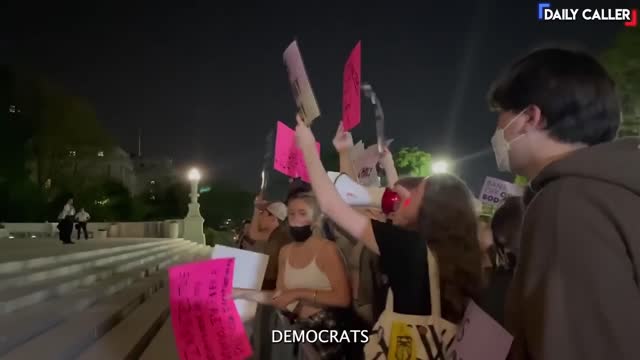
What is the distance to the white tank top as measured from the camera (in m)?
3.10

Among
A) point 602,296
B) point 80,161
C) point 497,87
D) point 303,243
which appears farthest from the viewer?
point 80,161

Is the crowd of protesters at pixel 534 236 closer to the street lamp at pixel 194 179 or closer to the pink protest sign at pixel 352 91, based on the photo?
the pink protest sign at pixel 352 91

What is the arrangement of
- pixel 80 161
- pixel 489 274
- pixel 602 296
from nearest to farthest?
pixel 602 296 < pixel 489 274 < pixel 80 161

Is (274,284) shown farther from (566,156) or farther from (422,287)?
(566,156)

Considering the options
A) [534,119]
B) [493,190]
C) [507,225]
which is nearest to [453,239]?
[507,225]

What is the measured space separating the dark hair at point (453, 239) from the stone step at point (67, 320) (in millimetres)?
3375

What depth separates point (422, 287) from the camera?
243cm

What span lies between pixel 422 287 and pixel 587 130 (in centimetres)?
93

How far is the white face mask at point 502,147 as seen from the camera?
6.05ft

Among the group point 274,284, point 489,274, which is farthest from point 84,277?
point 489,274

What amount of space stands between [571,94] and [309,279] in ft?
5.58

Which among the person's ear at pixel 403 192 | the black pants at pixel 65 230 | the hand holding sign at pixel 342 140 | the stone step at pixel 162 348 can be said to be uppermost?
the hand holding sign at pixel 342 140

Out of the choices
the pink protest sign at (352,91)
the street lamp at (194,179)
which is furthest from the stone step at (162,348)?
the street lamp at (194,179)

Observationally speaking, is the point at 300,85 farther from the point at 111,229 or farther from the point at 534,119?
the point at 111,229
